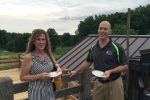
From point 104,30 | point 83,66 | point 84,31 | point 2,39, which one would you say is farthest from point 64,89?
point 84,31

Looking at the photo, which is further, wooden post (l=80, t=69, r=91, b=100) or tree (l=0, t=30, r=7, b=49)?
tree (l=0, t=30, r=7, b=49)

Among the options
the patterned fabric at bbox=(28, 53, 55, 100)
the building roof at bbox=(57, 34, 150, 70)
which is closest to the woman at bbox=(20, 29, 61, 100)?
the patterned fabric at bbox=(28, 53, 55, 100)

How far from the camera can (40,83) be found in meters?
4.07

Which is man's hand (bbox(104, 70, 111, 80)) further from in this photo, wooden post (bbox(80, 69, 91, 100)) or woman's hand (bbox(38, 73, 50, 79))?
wooden post (bbox(80, 69, 91, 100))

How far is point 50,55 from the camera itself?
13.8ft

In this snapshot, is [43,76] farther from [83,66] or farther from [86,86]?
[86,86]

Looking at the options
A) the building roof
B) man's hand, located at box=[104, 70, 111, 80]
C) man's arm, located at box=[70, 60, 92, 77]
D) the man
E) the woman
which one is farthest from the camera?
the building roof

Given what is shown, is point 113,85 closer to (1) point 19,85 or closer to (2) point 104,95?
(2) point 104,95

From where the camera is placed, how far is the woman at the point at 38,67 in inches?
155

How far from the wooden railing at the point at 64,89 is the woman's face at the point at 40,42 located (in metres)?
0.51

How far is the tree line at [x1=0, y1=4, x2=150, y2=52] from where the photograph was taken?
68.4 feet

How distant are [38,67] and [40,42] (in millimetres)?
289

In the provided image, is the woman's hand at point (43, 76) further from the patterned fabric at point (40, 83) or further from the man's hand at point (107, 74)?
the man's hand at point (107, 74)

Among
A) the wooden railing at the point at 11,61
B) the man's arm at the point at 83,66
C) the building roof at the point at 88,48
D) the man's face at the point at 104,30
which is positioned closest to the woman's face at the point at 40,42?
the man's face at the point at 104,30
